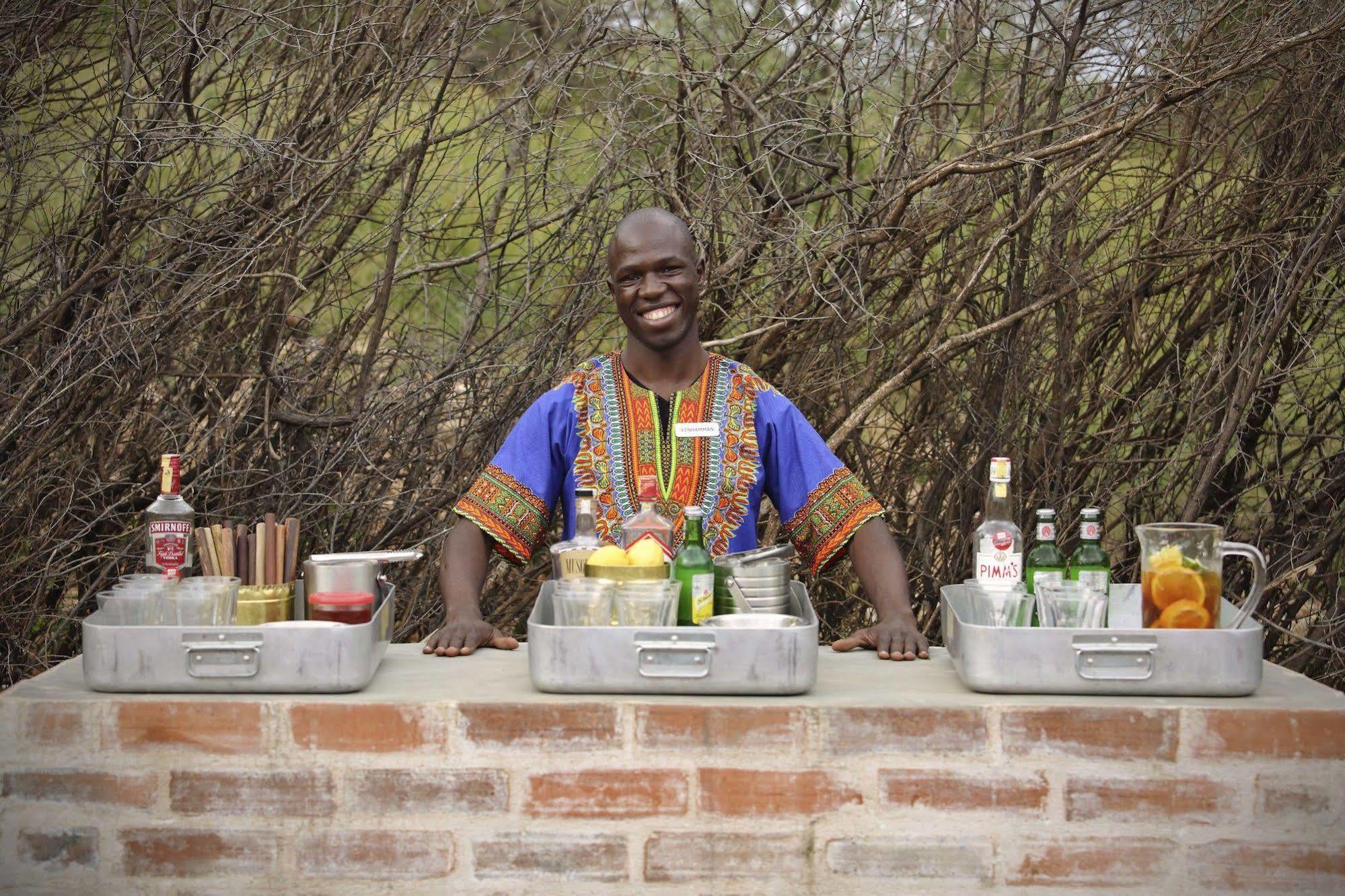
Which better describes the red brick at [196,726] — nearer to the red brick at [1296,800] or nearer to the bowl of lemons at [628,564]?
the bowl of lemons at [628,564]

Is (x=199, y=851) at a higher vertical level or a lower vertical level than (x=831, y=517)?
lower

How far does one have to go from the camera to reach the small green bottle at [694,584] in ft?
7.59

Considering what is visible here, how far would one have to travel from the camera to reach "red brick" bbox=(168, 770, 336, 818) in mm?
2193

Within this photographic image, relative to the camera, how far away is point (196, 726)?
2.21 m

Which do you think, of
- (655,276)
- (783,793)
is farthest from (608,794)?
(655,276)

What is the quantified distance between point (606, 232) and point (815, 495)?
1.99 m

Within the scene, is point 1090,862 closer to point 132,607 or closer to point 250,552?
point 250,552

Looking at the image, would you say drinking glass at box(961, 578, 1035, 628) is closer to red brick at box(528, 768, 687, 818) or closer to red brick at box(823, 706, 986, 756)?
red brick at box(823, 706, 986, 756)

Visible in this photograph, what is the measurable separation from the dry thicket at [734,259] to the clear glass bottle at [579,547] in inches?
73.7

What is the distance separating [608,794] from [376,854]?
0.37 meters

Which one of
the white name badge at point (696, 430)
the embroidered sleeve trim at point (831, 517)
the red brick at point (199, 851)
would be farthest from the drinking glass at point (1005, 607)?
the red brick at point (199, 851)

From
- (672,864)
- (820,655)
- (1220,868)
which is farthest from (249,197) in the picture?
(1220,868)

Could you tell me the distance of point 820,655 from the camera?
264 centimetres

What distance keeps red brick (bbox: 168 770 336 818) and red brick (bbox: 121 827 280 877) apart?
3 centimetres
